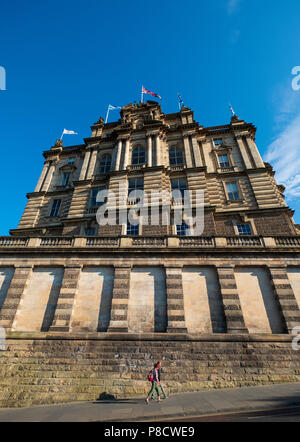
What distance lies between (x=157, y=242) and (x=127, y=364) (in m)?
7.36

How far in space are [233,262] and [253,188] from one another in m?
12.9

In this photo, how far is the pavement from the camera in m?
6.88

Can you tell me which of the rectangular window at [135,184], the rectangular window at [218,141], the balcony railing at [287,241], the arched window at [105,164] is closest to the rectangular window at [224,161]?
the rectangular window at [218,141]

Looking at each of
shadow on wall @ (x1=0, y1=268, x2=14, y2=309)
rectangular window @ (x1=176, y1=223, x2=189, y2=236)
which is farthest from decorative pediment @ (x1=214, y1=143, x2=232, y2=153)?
shadow on wall @ (x1=0, y1=268, x2=14, y2=309)

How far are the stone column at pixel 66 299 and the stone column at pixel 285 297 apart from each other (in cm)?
1211

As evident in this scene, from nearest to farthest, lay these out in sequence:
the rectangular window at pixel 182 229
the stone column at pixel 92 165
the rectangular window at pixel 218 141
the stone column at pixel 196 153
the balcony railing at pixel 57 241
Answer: the balcony railing at pixel 57 241 → the rectangular window at pixel 182 229 → the stone column at pixel 196 153 → the stone column at pixel 92 165 → the rectangular window at pixel 218 141

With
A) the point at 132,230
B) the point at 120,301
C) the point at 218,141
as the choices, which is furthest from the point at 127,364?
the point at 218,141

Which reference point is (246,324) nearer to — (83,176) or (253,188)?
(253,188)

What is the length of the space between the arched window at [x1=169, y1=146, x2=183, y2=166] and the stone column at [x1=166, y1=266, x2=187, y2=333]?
16.7 meters

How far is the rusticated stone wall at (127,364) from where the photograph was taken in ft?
34.0

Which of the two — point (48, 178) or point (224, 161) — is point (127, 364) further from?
point (48, 178)

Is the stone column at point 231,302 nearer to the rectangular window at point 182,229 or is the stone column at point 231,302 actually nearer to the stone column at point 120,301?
the stone column at point 120,301

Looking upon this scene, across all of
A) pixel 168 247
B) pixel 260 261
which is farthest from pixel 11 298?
pixel 260 261

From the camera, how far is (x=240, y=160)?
26891mm
